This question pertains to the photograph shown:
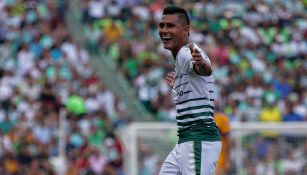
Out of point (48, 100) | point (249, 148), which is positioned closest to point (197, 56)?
point (249, 148)

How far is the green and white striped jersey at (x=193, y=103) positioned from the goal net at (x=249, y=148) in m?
6.40

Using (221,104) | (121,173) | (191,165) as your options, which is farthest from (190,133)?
(221,104)

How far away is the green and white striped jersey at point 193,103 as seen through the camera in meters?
8.93

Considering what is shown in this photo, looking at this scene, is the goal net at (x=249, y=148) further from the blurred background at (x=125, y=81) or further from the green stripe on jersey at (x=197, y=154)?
the green stripe on jersey at (x=197, y=154)

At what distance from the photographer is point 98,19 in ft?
81.9

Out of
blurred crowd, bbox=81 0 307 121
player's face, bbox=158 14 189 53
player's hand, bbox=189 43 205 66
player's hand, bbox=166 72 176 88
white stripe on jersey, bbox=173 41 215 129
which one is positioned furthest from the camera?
blurred crowd, bbox=81 0 307 121

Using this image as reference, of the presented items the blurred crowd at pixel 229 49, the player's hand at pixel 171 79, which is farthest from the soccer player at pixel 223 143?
the blurred crowd at pixel 229 49

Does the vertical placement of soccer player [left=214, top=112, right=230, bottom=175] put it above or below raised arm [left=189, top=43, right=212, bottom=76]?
below

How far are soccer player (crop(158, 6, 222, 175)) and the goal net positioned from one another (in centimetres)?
638

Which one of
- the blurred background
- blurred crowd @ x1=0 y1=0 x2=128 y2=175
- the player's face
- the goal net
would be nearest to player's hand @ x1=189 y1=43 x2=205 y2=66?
the player's face

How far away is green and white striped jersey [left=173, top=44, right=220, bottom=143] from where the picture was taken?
352 inches

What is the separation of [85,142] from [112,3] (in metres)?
6.12

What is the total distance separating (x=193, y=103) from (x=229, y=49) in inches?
604

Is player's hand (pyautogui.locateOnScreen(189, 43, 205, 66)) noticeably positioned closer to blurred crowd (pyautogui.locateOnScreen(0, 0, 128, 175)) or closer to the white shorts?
the white shorts
